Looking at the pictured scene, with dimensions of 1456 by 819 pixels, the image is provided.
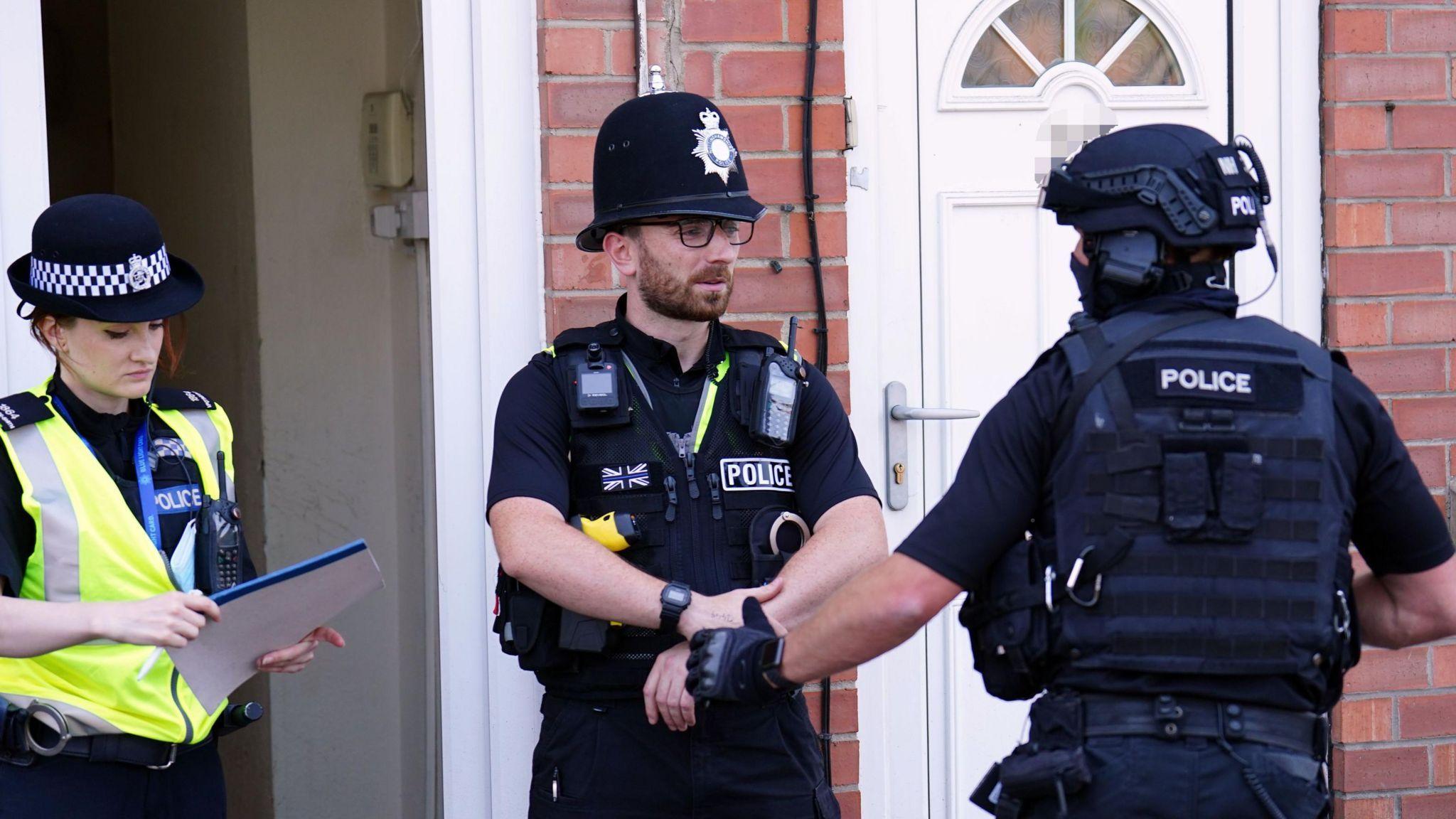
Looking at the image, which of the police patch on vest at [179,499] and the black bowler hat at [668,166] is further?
the black bowler hat at [668,166]

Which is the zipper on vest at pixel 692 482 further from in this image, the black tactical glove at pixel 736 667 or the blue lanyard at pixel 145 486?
the blue lanyard at pixel 145 486

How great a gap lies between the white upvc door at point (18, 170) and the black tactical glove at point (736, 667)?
5.41 feet

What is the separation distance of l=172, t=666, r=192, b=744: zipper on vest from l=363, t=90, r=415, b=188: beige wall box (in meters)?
2.12

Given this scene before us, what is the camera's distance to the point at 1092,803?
2.33 metres

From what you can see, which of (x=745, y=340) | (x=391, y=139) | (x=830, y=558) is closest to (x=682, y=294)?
(x=745, y=340)

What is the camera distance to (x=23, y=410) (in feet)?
8.77

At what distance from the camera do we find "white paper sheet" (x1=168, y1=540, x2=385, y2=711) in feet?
8.43

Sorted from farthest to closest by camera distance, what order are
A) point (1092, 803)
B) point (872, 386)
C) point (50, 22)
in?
point (50, 22)
point (872, 386)
point (1092, 803)

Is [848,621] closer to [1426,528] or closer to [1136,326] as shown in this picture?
[1136,326]

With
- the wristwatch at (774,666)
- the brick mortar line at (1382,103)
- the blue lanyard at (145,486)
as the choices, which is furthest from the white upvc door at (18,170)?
the brick mortar line at (1382,103)

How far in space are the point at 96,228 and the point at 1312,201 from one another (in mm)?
2774

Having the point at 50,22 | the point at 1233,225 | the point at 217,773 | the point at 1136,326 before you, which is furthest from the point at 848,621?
the point at 50,22

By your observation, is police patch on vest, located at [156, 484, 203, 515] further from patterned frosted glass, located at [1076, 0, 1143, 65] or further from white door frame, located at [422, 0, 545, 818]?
patterned frosted glass, located at [1076, 0, 1143, 65]

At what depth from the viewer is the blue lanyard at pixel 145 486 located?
273 cm
